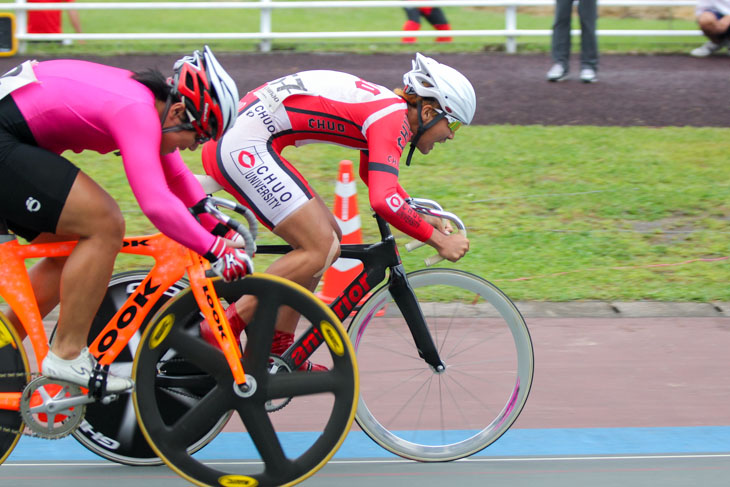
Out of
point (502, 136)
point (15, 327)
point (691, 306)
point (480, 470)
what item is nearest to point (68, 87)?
point (15, 327)

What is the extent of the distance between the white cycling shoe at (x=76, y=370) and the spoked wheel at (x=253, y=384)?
101 mm

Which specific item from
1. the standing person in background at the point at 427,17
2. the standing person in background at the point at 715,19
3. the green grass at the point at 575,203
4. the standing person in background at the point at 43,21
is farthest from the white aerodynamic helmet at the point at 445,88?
the standing person in background at the point at 43,21

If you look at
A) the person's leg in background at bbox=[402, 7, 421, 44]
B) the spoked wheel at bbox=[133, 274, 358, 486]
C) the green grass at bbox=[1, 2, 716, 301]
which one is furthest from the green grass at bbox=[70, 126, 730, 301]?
the person's leg in background at bbox=[402, 7, 421, 44]

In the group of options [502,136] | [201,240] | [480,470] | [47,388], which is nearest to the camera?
[201,240]

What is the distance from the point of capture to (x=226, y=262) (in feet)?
12.0

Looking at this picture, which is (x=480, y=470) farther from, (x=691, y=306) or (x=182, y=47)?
(x=182, y=47)

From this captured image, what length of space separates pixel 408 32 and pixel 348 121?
9.16 m

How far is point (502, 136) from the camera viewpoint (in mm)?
9750

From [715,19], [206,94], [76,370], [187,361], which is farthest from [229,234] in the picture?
[715,19]

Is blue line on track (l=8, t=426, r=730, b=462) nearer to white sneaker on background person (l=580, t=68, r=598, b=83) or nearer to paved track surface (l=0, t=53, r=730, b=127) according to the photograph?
paved track surface (l=0, t=53, r=730, b=127)

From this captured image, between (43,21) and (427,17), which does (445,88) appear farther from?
(43,21)

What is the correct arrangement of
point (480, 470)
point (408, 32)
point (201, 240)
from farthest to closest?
1. point (408, 32)
2. point (480, 470)
3. point (201, 240)

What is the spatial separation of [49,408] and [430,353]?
159cm

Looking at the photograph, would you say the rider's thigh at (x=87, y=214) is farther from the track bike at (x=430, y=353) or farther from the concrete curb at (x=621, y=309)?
the concrete curb at (x=621, y=309)
